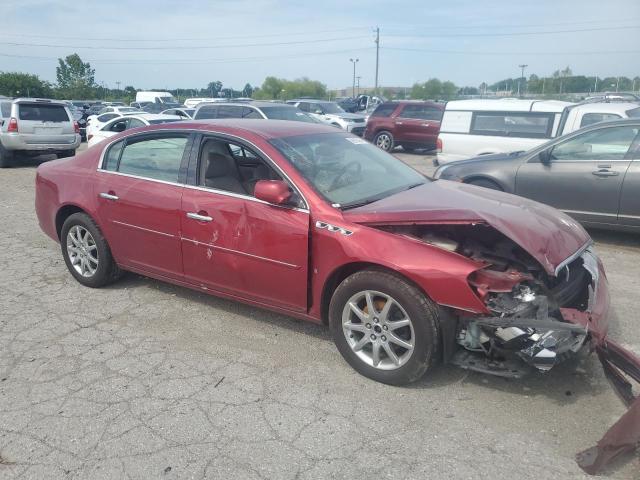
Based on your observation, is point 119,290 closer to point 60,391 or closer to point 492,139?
point 60,391

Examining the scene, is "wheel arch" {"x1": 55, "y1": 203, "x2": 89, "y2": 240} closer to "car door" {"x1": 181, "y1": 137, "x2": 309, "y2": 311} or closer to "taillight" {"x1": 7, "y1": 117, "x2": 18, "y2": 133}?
"car door" {"x1": 181, "y1": 137, "x2": 309, "y2": 311}

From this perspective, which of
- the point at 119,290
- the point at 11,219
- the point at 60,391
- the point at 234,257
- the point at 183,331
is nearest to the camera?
the point at 60,391

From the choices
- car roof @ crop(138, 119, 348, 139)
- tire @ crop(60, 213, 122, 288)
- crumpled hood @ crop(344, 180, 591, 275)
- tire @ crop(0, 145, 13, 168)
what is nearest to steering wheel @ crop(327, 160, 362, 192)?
crumpled hood @ crop(344, 180, 591, 275)

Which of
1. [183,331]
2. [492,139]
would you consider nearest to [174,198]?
[183,331]

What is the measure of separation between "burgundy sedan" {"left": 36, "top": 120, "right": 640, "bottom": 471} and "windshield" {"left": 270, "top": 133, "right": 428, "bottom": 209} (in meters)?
0.02

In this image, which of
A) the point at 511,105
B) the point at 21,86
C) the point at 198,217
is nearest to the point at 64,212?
the point at 198,217

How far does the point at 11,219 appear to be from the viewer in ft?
27.4

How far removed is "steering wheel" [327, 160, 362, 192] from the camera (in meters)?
3.95

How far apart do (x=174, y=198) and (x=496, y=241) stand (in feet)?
8.04

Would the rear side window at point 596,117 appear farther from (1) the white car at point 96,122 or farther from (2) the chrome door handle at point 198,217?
(1) the white car at point 96,122

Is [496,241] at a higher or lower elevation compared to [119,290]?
higher

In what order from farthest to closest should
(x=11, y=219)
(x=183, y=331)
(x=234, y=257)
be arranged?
(x=11, y=219) < (x=183, y=331) < (x=234, y=257)

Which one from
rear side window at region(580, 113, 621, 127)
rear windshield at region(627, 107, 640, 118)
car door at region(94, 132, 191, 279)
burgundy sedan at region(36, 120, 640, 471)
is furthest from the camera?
rear windshield at region(627, 107, 640, 118)

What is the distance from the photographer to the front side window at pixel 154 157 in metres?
4.47
